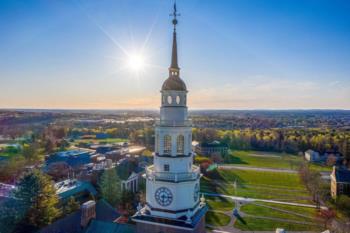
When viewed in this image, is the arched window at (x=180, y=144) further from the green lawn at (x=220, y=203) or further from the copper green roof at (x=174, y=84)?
the green lawn at (x=220, y=203)

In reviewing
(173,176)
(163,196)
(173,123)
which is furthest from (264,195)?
(173,123)

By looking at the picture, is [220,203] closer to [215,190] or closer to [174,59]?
[215,190]

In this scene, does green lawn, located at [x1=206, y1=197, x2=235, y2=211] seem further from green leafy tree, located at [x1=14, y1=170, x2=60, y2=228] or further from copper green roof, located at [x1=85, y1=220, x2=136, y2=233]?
copper green roof, located at [x1=85, y1=220, x2=136, y2=233]

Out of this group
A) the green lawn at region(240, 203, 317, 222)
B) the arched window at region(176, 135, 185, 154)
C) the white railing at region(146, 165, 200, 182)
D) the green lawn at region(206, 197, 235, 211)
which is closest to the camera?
the white railing at region(146, 165, 200, 182)

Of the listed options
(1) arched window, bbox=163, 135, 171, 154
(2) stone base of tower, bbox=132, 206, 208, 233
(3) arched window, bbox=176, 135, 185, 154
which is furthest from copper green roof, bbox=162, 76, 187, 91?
(2) stone base of tower, bbox=132, 206, 208, 233

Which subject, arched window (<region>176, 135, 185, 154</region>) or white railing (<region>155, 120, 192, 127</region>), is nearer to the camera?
white railing (<region>155, 120, 192, 127</region>)

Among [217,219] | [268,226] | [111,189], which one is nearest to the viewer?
[268,226]

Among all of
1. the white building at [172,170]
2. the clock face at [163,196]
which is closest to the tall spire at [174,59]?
the white building at [172,170]

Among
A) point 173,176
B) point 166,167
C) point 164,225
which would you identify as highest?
point 166,167
